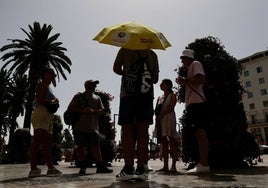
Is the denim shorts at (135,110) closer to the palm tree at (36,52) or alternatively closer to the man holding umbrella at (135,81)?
the man holding umbrella at (135,81)

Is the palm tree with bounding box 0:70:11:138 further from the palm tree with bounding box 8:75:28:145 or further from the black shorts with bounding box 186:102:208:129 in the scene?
the black shorts with bounding box 186:102:208:129

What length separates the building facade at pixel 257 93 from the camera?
210ft

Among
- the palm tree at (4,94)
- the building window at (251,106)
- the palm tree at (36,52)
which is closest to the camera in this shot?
the palm tree at (36,52)

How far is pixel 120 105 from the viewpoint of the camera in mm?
3898

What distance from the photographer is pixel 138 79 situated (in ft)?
13.0

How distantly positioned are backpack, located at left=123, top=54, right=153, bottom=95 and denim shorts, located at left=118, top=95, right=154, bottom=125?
9cm

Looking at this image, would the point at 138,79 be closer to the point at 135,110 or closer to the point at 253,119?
the point at 135,110

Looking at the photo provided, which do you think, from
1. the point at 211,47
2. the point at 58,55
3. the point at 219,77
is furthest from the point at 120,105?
the point at 58,55

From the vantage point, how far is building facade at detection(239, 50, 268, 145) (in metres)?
64.0

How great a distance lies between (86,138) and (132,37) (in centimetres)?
263

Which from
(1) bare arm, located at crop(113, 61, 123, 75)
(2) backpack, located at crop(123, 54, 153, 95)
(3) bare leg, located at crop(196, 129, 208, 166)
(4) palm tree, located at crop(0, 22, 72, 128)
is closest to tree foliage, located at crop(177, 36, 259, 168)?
(3) bare leg, located at crop(196, 129, 208, 166)

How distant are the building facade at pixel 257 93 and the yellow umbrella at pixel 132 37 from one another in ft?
210

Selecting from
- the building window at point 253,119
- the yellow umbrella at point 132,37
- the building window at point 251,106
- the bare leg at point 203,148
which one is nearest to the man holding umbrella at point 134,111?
the yellow umbrella at point 132,37

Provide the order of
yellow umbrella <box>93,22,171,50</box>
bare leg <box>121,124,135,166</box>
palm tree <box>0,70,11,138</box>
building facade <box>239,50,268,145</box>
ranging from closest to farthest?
bare leg <box>121,124,135,166</box> → yellow umbrella <box>93,22,171,50</box> → palm tree <box>0,70,11,138</box> → building facade <box>239,50,268,145</box>
